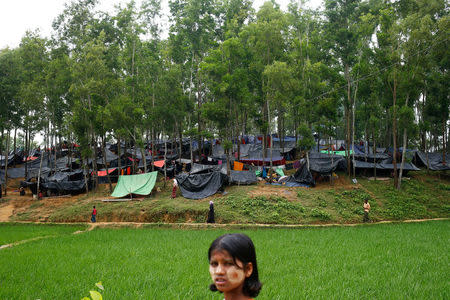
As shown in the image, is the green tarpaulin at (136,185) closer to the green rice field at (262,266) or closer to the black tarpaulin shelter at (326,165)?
the green rice field at (262,266)

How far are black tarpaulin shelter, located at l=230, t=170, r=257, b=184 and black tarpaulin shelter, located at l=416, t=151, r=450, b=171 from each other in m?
12.9

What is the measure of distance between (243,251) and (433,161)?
86.9 ft

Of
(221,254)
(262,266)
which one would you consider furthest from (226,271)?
(262,266)

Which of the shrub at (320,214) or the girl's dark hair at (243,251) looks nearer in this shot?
the girl's dark hair at (243,251)

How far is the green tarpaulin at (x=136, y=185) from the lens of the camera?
762 inches

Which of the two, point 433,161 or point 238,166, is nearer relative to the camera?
point 433,161

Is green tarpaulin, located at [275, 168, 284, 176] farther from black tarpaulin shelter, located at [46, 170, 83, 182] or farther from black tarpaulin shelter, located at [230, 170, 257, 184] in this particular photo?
black tarpaulin shelter, located at [46, 170, 83, 182]

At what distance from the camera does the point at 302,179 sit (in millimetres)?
19547

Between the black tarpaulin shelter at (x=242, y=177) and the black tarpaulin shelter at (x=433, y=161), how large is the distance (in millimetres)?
12854

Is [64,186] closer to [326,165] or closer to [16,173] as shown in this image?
[16,173]

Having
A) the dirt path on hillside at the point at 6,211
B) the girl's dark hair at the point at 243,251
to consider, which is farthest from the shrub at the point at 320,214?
the dirt path on hillside at the point at 6,211

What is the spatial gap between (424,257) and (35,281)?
30.5ft

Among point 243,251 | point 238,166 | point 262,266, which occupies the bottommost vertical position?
point 262,266

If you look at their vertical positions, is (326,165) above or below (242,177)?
above
